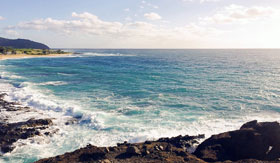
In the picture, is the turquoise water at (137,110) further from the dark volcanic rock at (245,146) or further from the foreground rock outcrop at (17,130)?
the dark volcanic rock at (245,146)

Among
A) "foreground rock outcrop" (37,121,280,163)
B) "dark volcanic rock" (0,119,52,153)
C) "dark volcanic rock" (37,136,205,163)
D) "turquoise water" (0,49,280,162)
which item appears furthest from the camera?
"turquoise water" (0,49,280,162)

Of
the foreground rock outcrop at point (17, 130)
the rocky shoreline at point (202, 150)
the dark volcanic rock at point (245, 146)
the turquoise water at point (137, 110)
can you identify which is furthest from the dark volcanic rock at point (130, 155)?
the foreground rock outcrop at point (17, 130)

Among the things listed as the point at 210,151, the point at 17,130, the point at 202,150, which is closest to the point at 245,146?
the point at 210,151

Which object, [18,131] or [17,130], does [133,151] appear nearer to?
[18,131]

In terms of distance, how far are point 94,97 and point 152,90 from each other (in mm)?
13216

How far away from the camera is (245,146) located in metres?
16.8

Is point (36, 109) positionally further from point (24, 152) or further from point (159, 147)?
point (159, 147)

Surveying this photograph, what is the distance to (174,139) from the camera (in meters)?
19.2

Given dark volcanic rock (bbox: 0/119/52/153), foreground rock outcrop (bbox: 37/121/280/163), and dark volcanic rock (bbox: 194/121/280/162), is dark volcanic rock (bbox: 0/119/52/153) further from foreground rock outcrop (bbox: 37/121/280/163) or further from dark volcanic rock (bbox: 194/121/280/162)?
dark volcanic rock (bbox: 194/121/280/162)

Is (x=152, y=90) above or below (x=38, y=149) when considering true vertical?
above

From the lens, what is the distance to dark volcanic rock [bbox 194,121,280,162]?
16391 mm

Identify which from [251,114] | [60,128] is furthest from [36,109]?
[251,114]

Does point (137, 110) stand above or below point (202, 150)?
above

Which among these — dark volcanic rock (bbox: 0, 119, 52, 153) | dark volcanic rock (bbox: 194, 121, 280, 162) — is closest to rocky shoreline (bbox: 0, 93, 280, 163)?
dark volcanic rock (bbox: 194, 121, 280, 162)
